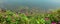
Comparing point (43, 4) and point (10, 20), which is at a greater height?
point (43, 4)

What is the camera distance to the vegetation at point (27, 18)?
129 inches

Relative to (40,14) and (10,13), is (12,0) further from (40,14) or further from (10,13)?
(40,14)

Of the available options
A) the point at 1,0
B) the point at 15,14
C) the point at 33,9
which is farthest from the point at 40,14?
the point at 1,0

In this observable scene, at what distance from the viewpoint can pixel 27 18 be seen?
11.2 ft

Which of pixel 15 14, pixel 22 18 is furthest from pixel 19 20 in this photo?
pixel 15 14

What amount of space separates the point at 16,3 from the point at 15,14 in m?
0.28

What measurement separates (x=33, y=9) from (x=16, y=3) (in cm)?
37

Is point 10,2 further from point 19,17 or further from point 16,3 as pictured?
point 19,17

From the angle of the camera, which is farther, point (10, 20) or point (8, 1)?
point (8, 1)

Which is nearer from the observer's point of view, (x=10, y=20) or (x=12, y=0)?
(x=10, y=20)

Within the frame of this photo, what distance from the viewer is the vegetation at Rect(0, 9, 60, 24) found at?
10.7 feet

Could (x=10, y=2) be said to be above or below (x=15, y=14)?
above

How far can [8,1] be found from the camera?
3.71 meters

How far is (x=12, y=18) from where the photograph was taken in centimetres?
335
